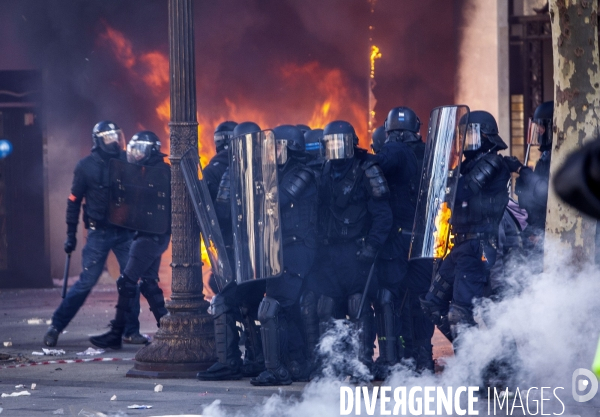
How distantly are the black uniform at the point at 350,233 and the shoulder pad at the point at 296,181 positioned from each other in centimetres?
30

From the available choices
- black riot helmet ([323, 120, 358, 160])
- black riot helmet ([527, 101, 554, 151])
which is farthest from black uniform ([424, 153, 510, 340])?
black riot helmet ([527, 101, 554, 151])

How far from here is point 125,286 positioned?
335 inches

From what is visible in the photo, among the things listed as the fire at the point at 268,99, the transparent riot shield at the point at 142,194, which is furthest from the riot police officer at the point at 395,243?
the fire at the point at 268,99

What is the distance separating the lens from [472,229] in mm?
6559

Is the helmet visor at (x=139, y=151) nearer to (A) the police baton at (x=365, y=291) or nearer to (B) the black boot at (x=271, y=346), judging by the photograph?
(B) the black boot at (x=271, y=346)

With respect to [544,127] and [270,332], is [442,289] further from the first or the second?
[544,127]

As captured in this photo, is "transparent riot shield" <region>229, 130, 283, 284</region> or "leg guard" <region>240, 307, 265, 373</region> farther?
"leg guard" <region>240, 307, 265, 373</region>

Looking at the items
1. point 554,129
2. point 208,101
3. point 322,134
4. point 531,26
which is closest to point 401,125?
point 322,134

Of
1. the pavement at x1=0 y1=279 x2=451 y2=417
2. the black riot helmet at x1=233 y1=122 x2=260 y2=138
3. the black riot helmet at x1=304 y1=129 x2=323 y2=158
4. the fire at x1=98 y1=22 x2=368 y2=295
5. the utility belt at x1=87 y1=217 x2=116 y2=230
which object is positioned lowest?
the pavement at x1=0 y1=279 x2=451 y2=417

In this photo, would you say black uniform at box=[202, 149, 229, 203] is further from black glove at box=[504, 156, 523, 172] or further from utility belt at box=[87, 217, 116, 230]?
black glove at box=[504, 156, 523, 172]

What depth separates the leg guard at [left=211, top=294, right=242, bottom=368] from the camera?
7051 mm

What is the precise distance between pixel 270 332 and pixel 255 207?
2.78ft

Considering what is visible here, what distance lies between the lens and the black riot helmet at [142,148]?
8.44 meters

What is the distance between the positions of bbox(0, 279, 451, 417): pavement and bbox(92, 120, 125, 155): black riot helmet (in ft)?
5.69
